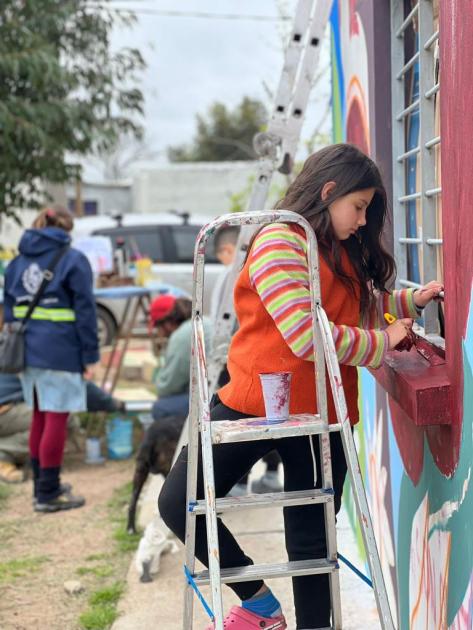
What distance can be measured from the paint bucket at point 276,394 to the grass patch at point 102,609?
201 cm

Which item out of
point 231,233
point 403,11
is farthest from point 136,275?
point 403,11

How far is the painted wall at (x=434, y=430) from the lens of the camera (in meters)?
2.22

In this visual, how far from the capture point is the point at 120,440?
7.29 m

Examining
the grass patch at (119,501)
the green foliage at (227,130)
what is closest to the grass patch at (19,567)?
the grass patch at (119,501)

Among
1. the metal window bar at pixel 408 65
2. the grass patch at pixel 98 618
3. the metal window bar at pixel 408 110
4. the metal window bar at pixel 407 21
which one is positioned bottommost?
the grass patch at pixel 98 618

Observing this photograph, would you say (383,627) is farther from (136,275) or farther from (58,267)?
(136,275)

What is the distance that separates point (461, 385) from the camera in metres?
2.31

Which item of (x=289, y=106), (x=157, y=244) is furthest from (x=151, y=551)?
(x=157, y=244)

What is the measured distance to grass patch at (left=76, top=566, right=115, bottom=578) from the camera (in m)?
4.88

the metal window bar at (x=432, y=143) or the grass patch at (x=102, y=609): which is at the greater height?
the metal window bar at (x=432, y=143)

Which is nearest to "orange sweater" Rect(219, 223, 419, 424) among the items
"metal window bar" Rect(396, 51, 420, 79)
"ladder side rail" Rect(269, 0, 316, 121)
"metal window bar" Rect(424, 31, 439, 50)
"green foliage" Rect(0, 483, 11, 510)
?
"metal window bar" Rect(424, 31, 439, 50)

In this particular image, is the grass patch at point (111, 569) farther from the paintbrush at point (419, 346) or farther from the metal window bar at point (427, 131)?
the metal window bar at point (427, 131)

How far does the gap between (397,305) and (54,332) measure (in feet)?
11.3

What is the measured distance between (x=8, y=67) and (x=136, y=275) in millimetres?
2359
